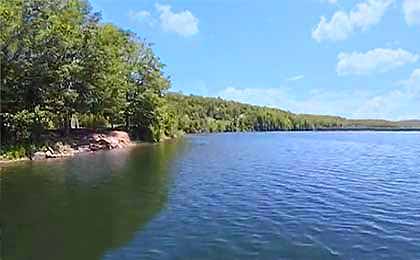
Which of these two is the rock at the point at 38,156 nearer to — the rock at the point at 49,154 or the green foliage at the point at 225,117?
the rock at the point at 49,154

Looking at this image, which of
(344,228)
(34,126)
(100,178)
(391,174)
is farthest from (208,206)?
(34,126)

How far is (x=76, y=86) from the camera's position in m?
47.0

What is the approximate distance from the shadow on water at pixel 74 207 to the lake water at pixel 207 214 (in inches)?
1.6

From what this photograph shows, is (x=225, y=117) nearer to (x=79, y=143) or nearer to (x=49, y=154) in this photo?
(x=79, y=143)

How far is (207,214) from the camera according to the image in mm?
17109

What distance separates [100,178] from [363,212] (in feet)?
49.7

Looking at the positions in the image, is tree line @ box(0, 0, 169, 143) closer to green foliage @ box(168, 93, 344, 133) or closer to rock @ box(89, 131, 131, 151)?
rock @ box(89, 131, 131, 151)

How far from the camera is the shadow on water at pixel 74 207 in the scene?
1285cm

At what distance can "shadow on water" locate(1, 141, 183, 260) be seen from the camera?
1285 centimetres

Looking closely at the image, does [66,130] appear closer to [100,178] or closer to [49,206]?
[100,178]

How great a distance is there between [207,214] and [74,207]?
540cm

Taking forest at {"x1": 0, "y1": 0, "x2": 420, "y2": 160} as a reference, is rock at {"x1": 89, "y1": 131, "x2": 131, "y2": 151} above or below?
below

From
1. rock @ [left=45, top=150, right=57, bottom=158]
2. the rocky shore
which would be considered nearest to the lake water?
rock @ [left=45, top=150, right=57, bottom=158]

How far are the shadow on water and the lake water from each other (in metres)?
0.04
